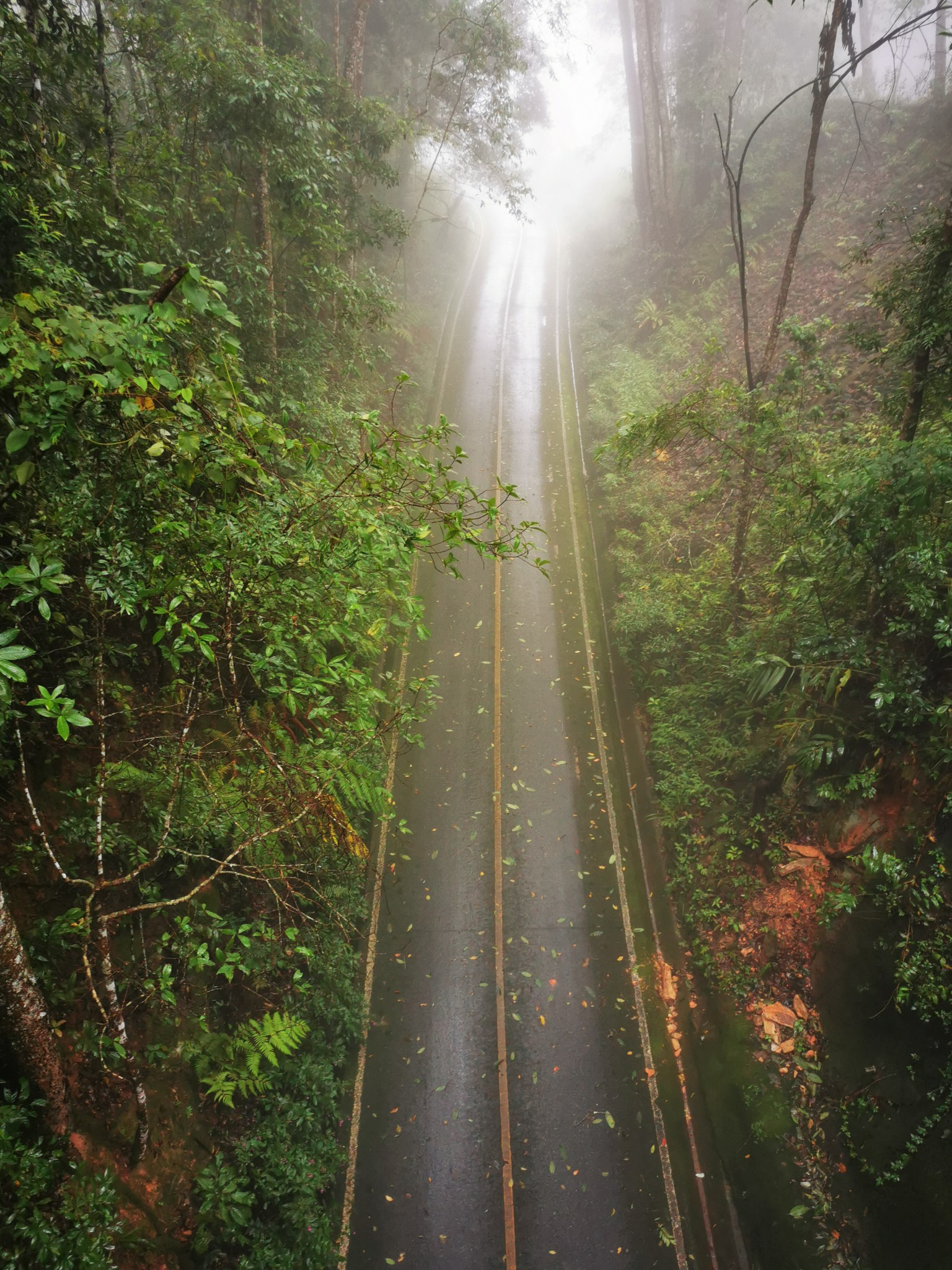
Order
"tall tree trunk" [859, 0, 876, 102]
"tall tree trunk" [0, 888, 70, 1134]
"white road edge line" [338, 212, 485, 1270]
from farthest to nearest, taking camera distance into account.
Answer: "tall tree trunk" [859, 0, 876, 102] → "white road edge line" [338, 212, 485, 1270] → "tall tree trunk" [0, 888, 70, 1134]

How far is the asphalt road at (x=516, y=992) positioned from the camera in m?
6.07

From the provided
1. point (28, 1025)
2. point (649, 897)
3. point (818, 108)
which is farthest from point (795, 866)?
point (818, 108)

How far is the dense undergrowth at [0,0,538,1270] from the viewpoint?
3.26 metres

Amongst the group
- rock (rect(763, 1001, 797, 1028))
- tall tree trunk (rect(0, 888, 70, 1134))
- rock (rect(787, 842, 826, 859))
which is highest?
tall tree trunk (rect(0, 888, 70, 1134))

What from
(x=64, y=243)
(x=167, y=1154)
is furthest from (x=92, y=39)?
(x=167, y=1154)

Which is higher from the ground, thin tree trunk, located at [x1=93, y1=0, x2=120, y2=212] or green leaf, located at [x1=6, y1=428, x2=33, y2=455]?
thin tree trunk, located at [x1=93, y1=0, x2=120, y2=212]

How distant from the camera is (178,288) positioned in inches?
119

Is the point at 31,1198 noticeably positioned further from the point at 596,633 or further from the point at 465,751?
the point at 596,633

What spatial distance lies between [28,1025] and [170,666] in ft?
11.3

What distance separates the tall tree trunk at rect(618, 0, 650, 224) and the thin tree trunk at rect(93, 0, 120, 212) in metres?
23.2

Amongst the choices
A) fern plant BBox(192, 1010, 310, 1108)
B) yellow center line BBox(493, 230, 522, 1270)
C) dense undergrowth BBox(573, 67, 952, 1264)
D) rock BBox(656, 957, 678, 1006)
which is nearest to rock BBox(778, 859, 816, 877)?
dense undergrowth BBox(573, 67, 952, 1264)

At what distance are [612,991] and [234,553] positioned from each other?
291 inches

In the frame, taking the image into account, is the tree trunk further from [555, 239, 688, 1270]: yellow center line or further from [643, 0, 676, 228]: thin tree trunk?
[643, 0, 676, 228]: thin tree trunk

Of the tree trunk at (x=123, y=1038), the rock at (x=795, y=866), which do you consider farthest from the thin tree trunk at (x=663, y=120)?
the tree trunk at (x=123, y=1038)
